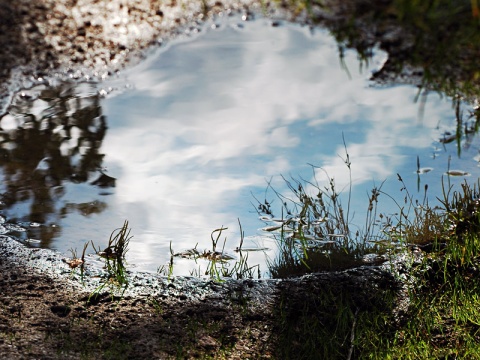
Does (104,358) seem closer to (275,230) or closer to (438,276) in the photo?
(275,230)

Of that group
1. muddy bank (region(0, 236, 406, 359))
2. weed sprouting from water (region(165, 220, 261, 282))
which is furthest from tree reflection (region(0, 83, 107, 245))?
weed sprouting from water (region(165, 220, 261, 282))

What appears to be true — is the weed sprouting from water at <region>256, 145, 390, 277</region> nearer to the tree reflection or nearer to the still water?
the still water

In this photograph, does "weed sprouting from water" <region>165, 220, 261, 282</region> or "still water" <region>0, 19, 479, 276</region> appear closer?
"weed sprouting from water" <region>165, 220, 261, 282</region>

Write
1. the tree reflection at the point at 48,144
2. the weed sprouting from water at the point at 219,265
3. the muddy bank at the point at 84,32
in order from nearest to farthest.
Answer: the weed sprouting from water at the point at 219,265, the tree reflection at the point at 48,144, the muddy bank at the point at 84,32

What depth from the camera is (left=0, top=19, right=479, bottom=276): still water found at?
3.24 metres

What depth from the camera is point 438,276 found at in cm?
287

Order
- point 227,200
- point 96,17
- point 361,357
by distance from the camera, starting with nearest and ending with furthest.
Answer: point 361,357 → point 227,200 → point 96,17

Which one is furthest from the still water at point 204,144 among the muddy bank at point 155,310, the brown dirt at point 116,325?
the brown dirt at point 116,325

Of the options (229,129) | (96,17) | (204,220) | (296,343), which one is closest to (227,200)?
(204,220)

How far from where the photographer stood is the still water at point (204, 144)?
3242 millimetres

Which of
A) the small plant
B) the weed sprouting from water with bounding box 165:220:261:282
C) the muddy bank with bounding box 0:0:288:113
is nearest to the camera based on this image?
the small plant

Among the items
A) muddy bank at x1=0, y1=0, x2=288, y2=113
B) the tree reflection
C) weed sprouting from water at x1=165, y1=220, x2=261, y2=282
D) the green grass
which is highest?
muddy bank at x1=0, y1=0, x2=288, y2=113

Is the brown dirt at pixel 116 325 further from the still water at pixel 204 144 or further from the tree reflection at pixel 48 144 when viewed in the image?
the tree reflection at pixel 48 144

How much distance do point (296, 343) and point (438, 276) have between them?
750mm
